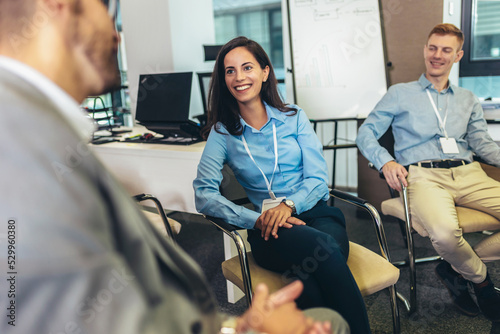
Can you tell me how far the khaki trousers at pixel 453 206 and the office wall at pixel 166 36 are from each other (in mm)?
1734

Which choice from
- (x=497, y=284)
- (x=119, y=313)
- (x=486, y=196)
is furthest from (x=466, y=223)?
(x=119, y=313)

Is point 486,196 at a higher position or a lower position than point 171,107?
Result: lower

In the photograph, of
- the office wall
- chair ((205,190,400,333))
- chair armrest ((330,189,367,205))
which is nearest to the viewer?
chair ((205,190,400,333))

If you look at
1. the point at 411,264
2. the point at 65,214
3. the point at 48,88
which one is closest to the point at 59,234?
the point at 65,214

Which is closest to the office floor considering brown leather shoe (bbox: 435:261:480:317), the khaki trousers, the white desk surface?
brown leather shoe (bbox: 435:261:480:317)

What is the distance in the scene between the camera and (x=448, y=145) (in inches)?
83.8

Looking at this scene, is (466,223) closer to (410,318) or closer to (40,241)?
(410,318)

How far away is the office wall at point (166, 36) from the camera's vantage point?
2.94 meters

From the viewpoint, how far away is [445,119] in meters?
2.21

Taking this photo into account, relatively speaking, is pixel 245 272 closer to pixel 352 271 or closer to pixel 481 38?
pixel 352 271

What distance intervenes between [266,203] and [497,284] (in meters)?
1.37

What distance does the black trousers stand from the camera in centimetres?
125

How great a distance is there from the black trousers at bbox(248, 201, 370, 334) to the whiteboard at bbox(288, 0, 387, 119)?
1.88m

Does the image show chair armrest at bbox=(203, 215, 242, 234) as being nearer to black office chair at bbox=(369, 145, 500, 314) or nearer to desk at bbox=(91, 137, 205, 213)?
desk at bbox=(91, 137, 205, 213)
